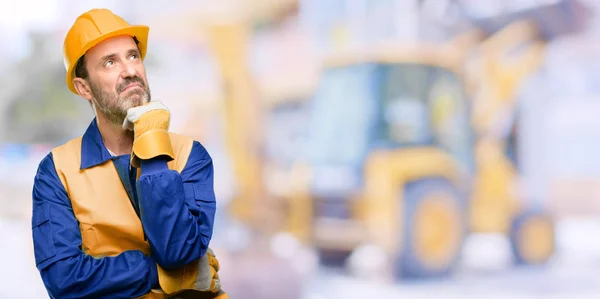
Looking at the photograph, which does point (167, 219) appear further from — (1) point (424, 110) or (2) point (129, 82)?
Result: (1) point (424, 110)

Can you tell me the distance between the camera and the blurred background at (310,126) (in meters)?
3.44

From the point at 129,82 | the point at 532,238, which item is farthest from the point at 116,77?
the point at 532,238

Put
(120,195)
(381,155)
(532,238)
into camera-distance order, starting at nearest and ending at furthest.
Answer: (120,195), (381,155), (532,238)

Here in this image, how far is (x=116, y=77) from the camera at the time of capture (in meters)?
1.23

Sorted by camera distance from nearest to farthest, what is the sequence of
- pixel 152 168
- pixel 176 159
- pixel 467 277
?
pixel 152 168 < pixel 176 159 < pixel 467 277

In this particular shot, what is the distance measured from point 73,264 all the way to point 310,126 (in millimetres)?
2372

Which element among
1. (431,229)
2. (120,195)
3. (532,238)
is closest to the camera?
(120,195)

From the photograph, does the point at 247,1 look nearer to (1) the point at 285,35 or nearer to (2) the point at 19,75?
(1) the point at 285,35

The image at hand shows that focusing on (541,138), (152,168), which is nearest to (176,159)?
(152,168)

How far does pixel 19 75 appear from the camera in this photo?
347 centimetres

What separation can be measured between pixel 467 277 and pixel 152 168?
283 centimetres

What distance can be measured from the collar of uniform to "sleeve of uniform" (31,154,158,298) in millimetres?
70

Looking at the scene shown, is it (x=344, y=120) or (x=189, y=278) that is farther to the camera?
(x=344, y=120)

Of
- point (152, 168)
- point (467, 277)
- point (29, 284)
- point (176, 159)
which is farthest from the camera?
point (467, 277)
